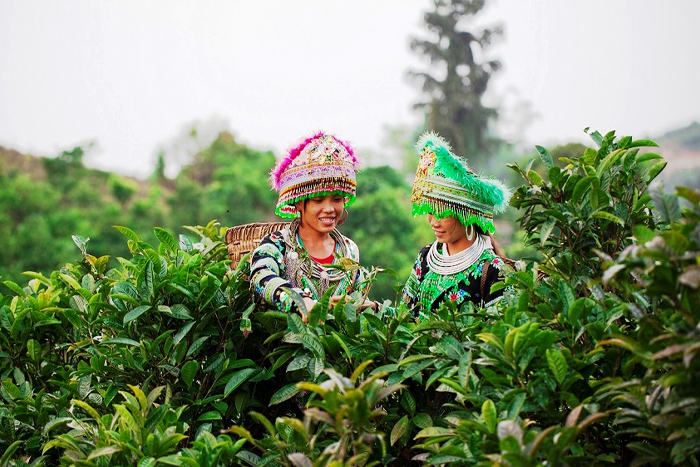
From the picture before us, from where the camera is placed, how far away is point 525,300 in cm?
225

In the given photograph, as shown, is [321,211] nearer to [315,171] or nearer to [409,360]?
[315,171]

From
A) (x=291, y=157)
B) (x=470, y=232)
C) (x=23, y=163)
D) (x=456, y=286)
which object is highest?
(x=23, y=163)

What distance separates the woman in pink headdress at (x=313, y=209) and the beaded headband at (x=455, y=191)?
0.32 metres

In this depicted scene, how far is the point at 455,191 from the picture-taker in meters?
3.40

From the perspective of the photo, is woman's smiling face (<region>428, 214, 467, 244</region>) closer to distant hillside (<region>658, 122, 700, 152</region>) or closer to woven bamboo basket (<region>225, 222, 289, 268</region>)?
woven bamboo basket (<region>225, 222, 289, 268</region>)

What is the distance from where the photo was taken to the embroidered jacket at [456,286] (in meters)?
3.41

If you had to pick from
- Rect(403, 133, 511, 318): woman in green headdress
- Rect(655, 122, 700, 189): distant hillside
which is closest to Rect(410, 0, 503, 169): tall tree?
Rect(655, 122, 700, 189): distant hillside

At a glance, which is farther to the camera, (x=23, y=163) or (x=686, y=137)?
(x=686, y=137)

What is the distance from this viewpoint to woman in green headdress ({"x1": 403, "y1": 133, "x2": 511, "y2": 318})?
3404 millimetres

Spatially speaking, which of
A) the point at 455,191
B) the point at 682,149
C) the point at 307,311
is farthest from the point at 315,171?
the point at 682,149

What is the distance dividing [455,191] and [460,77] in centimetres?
2183

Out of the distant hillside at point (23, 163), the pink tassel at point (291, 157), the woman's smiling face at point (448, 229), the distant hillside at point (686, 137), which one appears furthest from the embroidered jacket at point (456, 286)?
the distant hillside at point (686, 137)

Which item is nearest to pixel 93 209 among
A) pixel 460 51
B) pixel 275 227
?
pixel 460 51

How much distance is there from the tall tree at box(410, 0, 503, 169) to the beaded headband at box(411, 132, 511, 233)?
20765 mm
